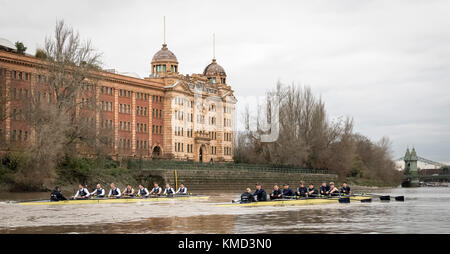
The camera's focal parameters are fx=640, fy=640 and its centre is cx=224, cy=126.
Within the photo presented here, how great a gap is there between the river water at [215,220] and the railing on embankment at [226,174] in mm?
28798

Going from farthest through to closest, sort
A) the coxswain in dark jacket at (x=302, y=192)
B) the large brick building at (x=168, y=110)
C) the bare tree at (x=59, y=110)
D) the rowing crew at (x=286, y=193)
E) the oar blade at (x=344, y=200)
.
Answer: the large brick building at (x=168, y=110), the bare tree at (x=59, y=110), the oar blade at (x=344, y=200), the coxswain in dark jacket at (x=302, y=192), the rowing crew at (x=286, y=193)

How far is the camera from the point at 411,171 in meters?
160

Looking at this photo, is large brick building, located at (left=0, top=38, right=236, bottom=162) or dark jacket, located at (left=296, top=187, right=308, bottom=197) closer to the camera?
dark jacket, located at (left=296, top=187, right=308, bottom=197)

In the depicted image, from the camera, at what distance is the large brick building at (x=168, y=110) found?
4013 inches

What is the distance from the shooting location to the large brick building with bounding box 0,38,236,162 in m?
102

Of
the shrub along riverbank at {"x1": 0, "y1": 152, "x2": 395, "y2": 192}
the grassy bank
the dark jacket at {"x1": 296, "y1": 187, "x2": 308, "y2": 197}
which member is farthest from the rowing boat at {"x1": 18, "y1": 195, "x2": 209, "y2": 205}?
the grassy bank

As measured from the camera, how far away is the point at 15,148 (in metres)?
65.6

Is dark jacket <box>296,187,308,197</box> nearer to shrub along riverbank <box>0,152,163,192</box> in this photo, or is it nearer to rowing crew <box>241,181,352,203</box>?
rowing crew <box>241,181,352,203</box>

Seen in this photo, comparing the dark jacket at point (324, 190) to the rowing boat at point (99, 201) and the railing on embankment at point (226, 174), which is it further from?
the railing on embankment at point (226, 174)

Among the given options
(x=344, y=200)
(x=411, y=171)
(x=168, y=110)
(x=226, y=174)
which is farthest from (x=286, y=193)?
(x=411, y=171)

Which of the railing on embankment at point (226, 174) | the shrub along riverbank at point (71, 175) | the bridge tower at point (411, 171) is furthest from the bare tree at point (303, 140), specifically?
the bridge tower at point (411, 171)

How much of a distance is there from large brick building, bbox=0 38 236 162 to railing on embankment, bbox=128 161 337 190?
8.70 metres

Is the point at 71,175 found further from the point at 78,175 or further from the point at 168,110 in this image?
the point at 168,110
